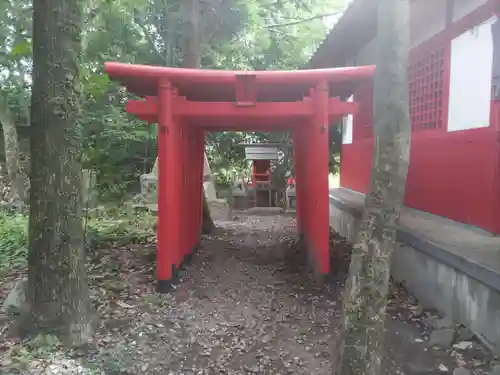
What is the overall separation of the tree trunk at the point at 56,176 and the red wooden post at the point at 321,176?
2.68m

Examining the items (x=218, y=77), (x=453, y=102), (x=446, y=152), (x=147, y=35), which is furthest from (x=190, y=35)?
(x=446, y=152)

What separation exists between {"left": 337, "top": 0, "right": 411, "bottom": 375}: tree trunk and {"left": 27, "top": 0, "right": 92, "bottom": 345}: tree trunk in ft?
8.08

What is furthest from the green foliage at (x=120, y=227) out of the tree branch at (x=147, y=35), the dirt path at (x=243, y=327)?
the tree branch at (x=147, y=35)

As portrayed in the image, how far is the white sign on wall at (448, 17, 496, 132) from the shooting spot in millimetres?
5039

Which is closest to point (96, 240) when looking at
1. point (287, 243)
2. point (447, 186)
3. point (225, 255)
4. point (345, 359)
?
point (225, 255)

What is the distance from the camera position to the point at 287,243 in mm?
8742

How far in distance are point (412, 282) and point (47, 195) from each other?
12.1 ft

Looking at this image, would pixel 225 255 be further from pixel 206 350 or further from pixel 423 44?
pixel 423 44

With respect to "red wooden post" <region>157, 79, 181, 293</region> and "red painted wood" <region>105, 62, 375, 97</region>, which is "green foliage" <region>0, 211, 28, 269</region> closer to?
"red wooden post" <region>157, 79, 181, 293</region>

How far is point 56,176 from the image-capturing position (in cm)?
424

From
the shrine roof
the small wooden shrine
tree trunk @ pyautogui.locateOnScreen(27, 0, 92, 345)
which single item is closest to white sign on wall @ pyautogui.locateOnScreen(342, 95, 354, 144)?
the shrine roof

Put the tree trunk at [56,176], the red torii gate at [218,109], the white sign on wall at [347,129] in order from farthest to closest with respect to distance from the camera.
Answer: the white sign on wall at [347,129] < the red torii gate at [218,109] < the tree trunk at [56,176]

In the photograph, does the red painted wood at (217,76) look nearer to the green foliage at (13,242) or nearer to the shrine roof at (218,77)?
the shrine roof at (218,77)

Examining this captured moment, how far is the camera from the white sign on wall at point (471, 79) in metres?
5.04
